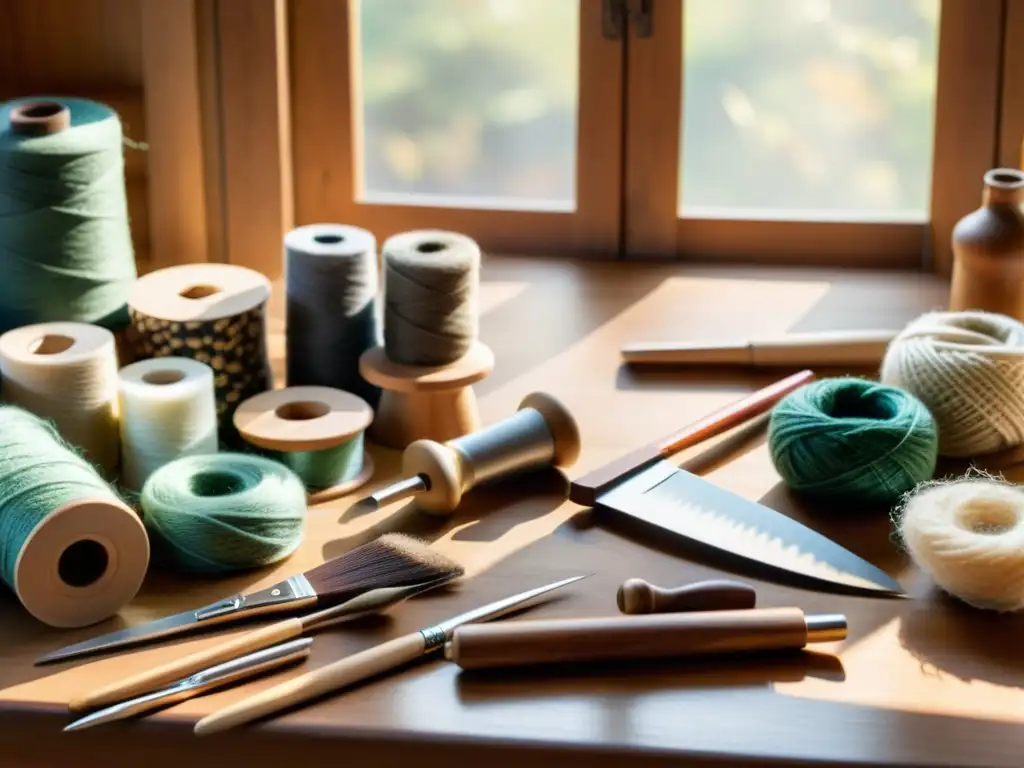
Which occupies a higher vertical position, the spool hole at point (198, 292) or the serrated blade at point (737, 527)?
the spool hole at point (198, 292)

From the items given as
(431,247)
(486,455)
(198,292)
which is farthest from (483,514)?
(198,292)

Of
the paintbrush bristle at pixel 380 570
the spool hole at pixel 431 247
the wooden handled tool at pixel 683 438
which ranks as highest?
the spool hole at pixel 431 247

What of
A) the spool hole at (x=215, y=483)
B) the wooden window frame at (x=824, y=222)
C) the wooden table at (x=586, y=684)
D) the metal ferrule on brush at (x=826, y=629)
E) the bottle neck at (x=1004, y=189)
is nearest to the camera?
the wooden table at (x=586, y=684)

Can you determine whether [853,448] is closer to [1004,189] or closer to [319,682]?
[1004,189]

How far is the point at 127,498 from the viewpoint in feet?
4.42

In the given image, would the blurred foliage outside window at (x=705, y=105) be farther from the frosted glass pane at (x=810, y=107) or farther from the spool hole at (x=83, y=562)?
the spool hole at (x=83, y=562)

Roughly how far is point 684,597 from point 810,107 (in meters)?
0.82

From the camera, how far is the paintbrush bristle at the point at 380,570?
118 cm

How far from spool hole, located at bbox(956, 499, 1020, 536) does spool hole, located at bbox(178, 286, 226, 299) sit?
704 millimetres

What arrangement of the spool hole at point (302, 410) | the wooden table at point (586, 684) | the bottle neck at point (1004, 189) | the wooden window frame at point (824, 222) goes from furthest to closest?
1. the wooden window frame at point (824, 222)
2. the bottle neck at point (1004, 189)
3. the spool hole at point (302, 410)
4. the wooden table at point (586, 684)

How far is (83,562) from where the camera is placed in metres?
1.18

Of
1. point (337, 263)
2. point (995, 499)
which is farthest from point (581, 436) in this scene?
point (995, 499)

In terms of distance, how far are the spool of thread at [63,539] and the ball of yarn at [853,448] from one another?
0.54m

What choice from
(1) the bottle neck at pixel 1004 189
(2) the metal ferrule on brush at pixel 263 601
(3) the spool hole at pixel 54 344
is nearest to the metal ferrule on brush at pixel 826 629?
(2) the metal ferrule on brush at pixel 263 601
